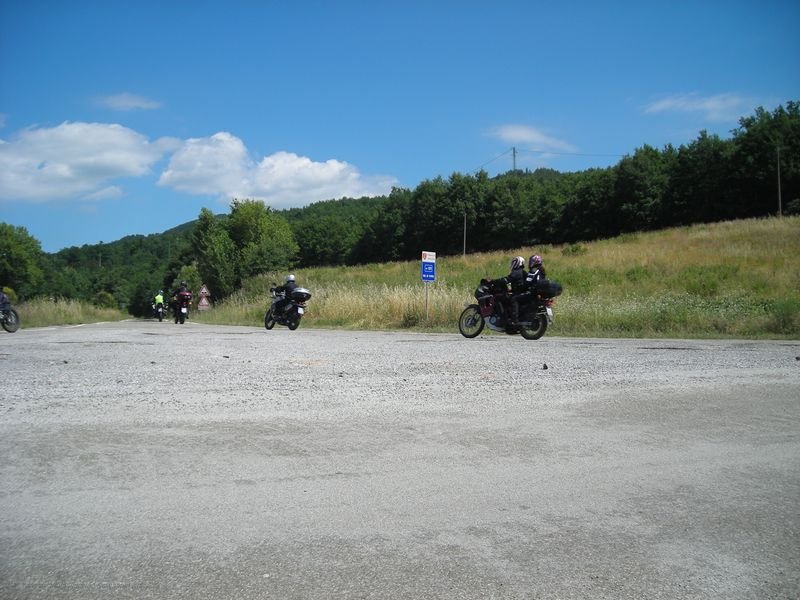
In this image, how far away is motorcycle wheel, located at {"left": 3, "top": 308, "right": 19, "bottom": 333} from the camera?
17250 millimetres

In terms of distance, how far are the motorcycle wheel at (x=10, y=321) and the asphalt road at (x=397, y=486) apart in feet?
38.5

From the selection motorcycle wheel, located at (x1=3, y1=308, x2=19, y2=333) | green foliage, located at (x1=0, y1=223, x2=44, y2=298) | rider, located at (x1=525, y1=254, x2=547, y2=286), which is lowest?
motorcycle wheel, located at (x1=3, y1=308, x2=19, y2=333)

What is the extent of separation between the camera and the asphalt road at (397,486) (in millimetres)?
2877

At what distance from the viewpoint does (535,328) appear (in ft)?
44.7

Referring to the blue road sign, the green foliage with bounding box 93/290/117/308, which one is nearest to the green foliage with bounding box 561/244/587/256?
the blue road sign

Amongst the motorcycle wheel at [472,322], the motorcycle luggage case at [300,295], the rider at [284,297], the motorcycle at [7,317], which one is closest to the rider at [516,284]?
the motorcycle wheel at [472,322]

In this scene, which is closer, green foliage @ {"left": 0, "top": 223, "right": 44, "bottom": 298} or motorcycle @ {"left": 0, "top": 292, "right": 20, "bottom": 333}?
motorcycle @ {"left": 0, "top": 292, "right": 20, "bottom": 333}

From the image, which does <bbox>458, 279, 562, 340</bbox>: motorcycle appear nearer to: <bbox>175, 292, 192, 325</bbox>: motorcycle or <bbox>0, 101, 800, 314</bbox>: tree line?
<bbox>175, 292, 192, 325</bbox>: motorcycle

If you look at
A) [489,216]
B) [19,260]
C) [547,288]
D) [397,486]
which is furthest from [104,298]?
[397,486]

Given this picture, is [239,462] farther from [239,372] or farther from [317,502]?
[239,372]

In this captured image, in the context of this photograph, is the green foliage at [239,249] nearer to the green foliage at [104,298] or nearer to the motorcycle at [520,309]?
the motorcycle at [520,309]

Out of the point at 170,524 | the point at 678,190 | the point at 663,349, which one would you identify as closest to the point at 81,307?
the point at 663,349

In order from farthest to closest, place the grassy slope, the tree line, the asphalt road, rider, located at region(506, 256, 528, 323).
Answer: the tree line → the grassy slope → rider, located at region(506, 256, 528, 323) → the asphalt road

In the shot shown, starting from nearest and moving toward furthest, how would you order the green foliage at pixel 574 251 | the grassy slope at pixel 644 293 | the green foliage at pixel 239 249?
the grassy slope at pixel 644 293
the green foliage at pixel 574 251
the green foliage at pixel 239 249
